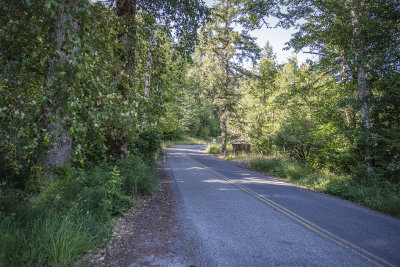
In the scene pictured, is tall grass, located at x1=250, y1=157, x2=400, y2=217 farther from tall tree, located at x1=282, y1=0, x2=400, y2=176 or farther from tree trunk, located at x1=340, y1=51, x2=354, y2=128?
tree trunk, located at x1=340, y1=51, x2=354, y2=128

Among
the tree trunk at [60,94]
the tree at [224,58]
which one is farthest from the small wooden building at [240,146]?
the tree trunk at [60,94]

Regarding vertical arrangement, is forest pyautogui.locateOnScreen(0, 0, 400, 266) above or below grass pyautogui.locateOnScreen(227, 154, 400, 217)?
above

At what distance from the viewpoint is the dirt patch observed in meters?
3.60

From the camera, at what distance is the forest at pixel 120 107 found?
A: 137 inches

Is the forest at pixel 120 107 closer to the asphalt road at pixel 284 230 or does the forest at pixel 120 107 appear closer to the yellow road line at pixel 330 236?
the asphalt road at pixel 284 230

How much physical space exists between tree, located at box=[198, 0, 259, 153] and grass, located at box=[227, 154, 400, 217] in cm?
1064

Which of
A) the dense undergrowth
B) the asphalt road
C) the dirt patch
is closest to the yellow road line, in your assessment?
the asphalt road

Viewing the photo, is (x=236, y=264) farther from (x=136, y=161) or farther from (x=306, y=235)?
(x=136, y=161)

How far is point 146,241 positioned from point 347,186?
804 cm

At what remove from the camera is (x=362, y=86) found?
A: 8.61 meters

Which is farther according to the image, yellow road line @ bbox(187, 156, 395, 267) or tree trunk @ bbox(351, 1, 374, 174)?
tree trunk @ bbox(351, 1, 374, 174)

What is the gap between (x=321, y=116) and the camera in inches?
419

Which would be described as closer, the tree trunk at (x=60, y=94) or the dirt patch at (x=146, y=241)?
Answer: the tree trunk at (x=60, y=94)

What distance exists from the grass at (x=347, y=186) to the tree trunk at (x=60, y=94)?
28.9 feet
